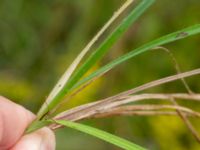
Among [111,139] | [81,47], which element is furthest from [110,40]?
[81,47]

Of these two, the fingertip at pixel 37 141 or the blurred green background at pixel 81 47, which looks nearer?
the fingertip at pixel 37 141

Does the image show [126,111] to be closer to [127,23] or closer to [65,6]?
[127,23]

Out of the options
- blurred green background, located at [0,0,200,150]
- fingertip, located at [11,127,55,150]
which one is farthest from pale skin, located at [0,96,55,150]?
blurred green background, located at [0,0,200,150]

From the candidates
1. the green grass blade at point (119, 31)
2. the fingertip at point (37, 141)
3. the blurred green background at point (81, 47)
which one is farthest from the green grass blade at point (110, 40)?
the blurred green background at point (81, 47)

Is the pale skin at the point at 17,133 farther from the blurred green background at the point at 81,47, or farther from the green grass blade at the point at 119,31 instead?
the blurred green background at the point at 81,47

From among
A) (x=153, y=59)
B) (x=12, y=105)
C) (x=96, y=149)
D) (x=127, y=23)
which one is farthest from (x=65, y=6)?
(x=127, y=23)

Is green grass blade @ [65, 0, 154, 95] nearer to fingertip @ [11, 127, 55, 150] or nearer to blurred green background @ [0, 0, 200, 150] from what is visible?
fingertip @ [11, 127, 55, 150]

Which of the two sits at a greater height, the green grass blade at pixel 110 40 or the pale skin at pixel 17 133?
the green grass blade at pixel 110 40
